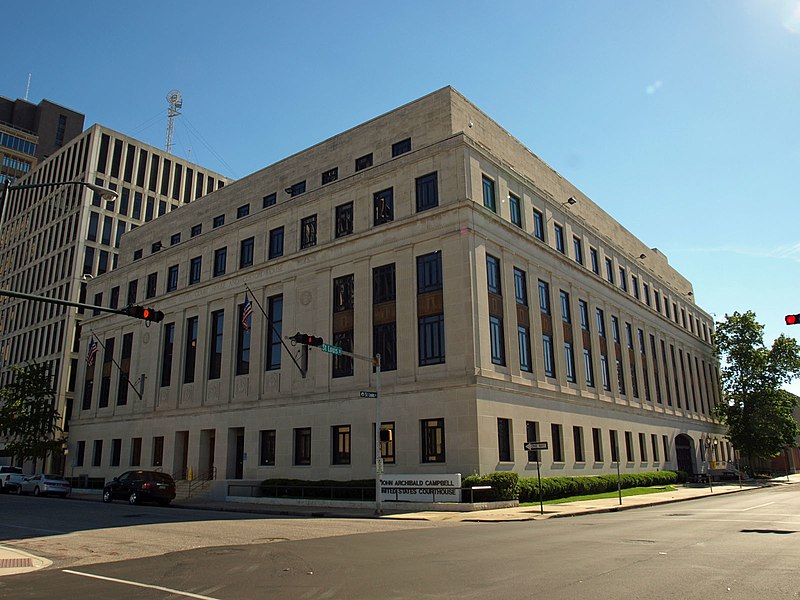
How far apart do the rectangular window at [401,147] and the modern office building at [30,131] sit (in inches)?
3923

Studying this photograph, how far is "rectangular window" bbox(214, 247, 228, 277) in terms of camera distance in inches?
1769

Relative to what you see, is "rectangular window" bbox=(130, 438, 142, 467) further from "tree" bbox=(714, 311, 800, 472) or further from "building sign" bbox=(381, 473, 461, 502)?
"tree" bbox=(714, 311, 800, 472)

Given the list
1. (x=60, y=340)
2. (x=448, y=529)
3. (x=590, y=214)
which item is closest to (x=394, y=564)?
(x=448, y=529)

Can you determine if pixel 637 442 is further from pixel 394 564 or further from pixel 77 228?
pixel 77 228

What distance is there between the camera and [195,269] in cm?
4722

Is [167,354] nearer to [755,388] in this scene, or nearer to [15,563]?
[15,563]

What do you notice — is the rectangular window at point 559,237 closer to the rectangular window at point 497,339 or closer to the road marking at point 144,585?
the rectangular window at point 497,339

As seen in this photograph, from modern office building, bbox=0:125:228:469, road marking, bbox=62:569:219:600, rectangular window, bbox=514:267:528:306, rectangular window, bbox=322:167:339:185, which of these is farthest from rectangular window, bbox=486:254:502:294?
modern office building, bbox=0:125:228:469

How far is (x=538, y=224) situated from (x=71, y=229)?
2219 inches

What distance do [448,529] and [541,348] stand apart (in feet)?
61.5

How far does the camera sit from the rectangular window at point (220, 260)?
44938 mm

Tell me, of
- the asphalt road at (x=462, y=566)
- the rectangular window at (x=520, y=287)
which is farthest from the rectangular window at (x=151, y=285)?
the asphalt road at (x=462, y=566)

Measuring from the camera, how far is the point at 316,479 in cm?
Result: 3356

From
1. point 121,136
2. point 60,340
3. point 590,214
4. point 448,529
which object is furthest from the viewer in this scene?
point 121,136
